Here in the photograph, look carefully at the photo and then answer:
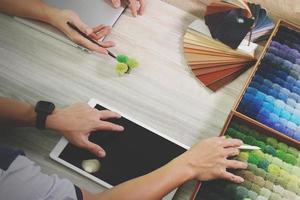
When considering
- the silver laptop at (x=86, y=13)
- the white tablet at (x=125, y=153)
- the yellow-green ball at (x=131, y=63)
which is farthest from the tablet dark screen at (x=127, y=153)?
the silver laptop at (x=86, y=13)

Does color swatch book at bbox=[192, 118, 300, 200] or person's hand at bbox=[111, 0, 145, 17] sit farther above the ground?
person's hand at bbox=[111, 0, 145, 17]

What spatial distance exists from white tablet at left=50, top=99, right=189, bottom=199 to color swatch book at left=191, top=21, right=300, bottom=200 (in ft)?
0.48

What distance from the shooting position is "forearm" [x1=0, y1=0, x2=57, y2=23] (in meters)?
1.44

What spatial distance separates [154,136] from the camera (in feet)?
4.17

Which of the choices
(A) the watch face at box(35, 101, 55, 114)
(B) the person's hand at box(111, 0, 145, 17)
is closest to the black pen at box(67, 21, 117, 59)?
(B) the person's hand at box(111, 0, 145, 17)

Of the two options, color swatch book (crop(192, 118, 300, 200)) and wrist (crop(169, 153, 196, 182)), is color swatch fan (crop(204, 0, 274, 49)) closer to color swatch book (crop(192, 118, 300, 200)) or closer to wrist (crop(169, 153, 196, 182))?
color swatch book (crop(192, 118, 300, 200))

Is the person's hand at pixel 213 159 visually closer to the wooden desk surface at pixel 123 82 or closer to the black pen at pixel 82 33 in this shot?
the wooden desk surface at pixel 123 82

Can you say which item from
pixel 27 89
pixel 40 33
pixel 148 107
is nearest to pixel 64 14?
pixel 40 33

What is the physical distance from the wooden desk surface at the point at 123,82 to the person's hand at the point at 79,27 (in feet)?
0.11

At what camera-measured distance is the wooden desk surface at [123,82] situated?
4.35 feet

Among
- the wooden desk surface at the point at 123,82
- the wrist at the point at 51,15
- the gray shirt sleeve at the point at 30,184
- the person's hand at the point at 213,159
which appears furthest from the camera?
the wrist at the point at 51,15

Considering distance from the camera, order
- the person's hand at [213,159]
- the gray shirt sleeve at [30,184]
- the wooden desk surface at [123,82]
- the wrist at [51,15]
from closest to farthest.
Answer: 1. the gray shirt sleeve at [30,184]
2. the person's hand at [213,159]
3. the wooden desk surface at [123,82]
4. the wrist at [51,15]

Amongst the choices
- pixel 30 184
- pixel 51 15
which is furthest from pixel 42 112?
pixel 51 15

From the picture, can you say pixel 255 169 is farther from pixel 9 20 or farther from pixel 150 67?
pixel 9 20
